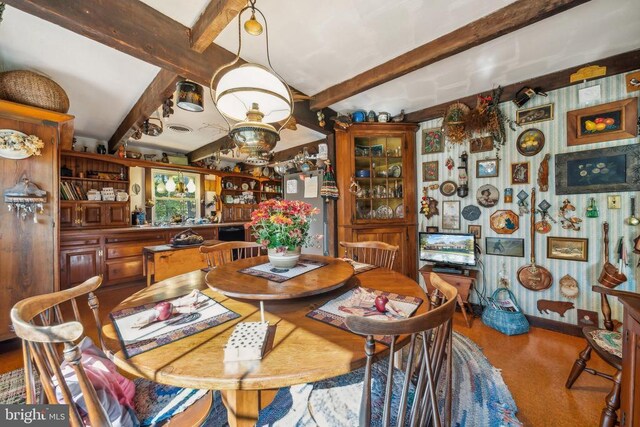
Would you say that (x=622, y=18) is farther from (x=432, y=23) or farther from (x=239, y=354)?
(x=239, y=354)

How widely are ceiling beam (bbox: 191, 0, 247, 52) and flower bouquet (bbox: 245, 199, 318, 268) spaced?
1.12 m

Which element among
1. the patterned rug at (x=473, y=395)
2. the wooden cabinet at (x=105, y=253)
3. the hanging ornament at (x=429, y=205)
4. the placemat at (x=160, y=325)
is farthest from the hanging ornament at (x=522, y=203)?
the wooden cabinet at (x=105, y=253)

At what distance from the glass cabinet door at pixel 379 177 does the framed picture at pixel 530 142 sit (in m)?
1.25

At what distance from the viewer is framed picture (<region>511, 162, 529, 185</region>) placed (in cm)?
252

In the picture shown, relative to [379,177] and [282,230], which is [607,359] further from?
[379,177]

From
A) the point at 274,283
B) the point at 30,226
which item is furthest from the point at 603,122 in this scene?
the point at 30,226

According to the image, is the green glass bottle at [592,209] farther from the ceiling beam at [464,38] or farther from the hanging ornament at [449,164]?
the ceiling beam at [464,38]

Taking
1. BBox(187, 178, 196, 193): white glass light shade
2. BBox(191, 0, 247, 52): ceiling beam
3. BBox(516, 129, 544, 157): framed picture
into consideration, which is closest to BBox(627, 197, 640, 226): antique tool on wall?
BBox(516, 129, 544, 157): framed picture

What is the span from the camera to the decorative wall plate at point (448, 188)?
2949 mm

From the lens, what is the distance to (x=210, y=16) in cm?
149

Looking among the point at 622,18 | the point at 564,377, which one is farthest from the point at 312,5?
the point at 564,377

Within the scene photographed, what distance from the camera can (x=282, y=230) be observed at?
1.47 m

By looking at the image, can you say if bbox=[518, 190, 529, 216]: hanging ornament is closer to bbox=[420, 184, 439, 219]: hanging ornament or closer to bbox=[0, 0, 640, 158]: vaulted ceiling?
bbox=[420, 184, 439, 219]: hanging ornament

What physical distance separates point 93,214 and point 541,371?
243 inches
